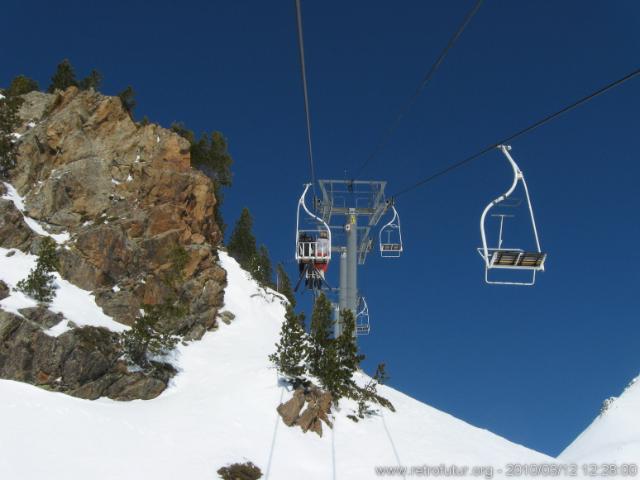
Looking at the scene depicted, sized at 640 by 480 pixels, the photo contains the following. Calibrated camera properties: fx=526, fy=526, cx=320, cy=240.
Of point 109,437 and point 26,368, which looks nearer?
point 109,437

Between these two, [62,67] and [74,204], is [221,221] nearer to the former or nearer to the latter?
[74,204]

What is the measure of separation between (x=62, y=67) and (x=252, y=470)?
160ft

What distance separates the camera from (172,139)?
4044cm

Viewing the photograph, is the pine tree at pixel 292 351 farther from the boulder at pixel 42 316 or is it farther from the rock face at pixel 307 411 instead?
the boulder at pixel 42 316

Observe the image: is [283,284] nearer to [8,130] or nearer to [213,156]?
[213,156]

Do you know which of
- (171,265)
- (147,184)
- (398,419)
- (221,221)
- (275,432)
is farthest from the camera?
(221,221)

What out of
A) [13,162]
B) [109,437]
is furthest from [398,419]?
[13,162]

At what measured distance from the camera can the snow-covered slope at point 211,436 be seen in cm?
1652

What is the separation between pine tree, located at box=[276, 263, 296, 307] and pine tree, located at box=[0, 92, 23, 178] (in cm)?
2438

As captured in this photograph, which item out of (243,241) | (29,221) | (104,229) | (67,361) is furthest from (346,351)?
(243,241)

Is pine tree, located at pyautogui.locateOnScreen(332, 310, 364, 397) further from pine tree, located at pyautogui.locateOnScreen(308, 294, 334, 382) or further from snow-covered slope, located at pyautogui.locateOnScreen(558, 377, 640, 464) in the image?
snow-covered slope, located at pyautogui.locateOnScreen(558, 377, 640, 464)

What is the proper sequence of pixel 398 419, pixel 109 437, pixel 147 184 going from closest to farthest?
pixel 109 437, pixel 398 419, pixel 147 184

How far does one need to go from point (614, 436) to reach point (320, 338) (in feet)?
102

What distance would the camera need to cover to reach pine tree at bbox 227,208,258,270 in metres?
57.2
